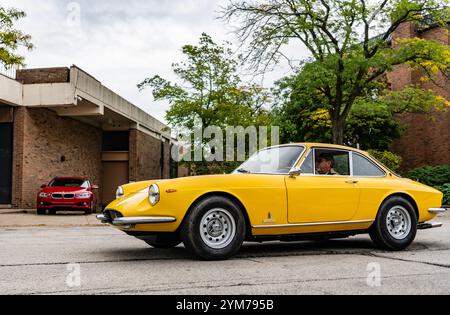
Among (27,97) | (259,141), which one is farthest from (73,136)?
(259,141)

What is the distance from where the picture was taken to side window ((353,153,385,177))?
742 cm

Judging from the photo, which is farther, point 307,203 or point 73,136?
point 73,136

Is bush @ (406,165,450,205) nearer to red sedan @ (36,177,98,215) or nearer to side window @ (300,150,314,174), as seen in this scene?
red sedan @ (36,177,98,215)

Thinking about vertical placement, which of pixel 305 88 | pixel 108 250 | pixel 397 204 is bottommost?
pixel 108 250

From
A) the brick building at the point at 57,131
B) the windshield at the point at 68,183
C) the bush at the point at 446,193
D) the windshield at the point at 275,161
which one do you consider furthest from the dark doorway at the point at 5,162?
the bush at the point at 446,193

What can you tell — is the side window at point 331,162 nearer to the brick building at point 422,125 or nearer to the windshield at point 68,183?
the windshield at point 68,183

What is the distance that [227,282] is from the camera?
15.5 feet

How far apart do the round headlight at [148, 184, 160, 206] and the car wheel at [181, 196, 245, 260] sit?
42 centimetres

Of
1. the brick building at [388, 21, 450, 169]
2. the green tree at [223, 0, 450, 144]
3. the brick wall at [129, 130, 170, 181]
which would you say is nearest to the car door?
the green tree at [223, 0, 450, 144]

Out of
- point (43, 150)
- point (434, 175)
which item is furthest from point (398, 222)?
point (434, 175)

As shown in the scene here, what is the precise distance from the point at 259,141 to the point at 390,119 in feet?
27.5

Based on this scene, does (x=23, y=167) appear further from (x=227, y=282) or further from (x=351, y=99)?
(x=227, y=282)
